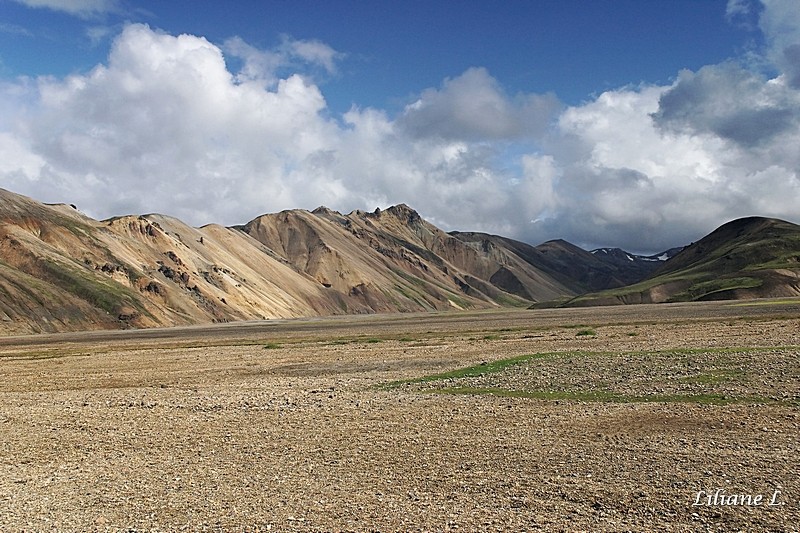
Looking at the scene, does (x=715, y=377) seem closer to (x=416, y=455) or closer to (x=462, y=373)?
(x=462, y=373)

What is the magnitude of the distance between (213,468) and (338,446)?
125 inches

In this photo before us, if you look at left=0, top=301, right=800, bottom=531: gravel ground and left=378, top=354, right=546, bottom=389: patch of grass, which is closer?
left=0, top=301, right=800, bottom=531: gravel ground

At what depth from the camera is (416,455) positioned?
1514 cm

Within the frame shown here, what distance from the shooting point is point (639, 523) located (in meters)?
10.1

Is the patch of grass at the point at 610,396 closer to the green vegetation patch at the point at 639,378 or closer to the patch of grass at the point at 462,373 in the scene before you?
the green vegetation patch at the point at 639,378

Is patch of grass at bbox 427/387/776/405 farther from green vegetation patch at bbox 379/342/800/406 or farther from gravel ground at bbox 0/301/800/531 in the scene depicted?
gravel ground at bbox 0/301/800/531

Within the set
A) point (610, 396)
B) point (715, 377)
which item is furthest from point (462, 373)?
point (715, 377)

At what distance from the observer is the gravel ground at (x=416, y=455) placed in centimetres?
1109

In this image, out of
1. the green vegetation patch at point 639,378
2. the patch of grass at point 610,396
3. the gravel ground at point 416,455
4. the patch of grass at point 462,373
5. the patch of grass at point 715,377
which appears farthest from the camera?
the patch of grass at point 462,373

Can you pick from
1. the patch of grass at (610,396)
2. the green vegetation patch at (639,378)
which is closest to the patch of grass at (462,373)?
the green vegetation patch at (639,378)

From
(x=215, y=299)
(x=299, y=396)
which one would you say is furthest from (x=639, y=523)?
(x=215, y=299)

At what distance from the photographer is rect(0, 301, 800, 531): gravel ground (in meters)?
11.1

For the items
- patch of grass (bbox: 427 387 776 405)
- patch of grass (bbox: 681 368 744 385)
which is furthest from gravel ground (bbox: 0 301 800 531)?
patch of grass (bbox: 427 387 776 405)

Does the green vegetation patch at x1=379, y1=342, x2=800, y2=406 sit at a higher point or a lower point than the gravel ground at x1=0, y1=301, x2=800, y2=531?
higher
